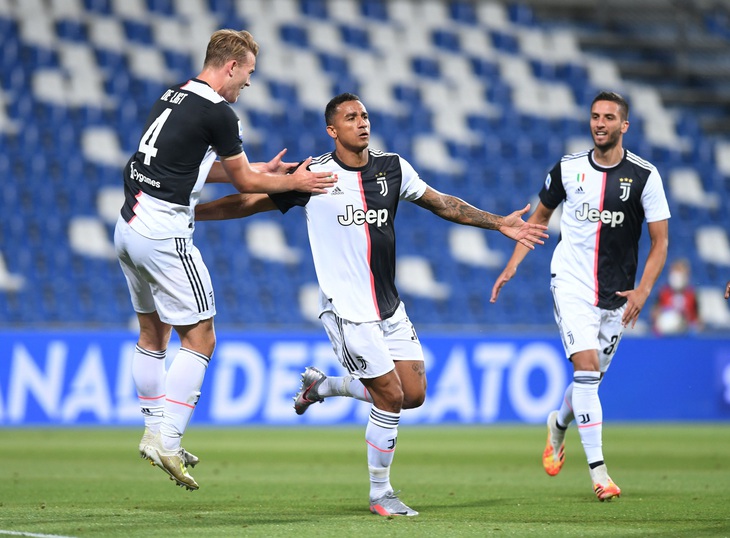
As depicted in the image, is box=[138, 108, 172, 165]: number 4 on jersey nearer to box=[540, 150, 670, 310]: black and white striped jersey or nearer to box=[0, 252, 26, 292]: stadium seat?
box=[540, 150, 670, 310]: black and white striped jersey

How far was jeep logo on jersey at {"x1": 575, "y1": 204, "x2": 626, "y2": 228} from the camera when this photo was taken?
26.2ft

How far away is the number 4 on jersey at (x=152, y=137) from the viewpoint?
654cm

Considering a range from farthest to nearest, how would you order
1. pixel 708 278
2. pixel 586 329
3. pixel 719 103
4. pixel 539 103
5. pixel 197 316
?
pixel 719 103 < pixel 539 103 < pixel 708 278 < pixel 586 329 < pixel 197 316

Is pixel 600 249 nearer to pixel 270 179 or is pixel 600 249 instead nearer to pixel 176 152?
pixel 270 179

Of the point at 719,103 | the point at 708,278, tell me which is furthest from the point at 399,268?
the point at 719,103

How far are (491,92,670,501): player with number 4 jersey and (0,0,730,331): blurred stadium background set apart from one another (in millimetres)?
9746

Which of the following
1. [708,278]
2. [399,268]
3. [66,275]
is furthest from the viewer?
[708,278]

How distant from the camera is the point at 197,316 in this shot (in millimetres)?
6629

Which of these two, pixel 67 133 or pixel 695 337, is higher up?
pixel 67 133

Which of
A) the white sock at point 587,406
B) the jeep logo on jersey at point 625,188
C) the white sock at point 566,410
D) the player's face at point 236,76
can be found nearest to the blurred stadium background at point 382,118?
the white sock at point 566,410

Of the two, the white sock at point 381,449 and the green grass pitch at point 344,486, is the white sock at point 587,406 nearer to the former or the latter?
the green grass pitch at point 344,486

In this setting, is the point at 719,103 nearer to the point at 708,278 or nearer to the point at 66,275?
the point at 708,278

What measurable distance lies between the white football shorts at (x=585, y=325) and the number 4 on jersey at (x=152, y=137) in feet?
10.2

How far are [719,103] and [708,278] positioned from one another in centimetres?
574
